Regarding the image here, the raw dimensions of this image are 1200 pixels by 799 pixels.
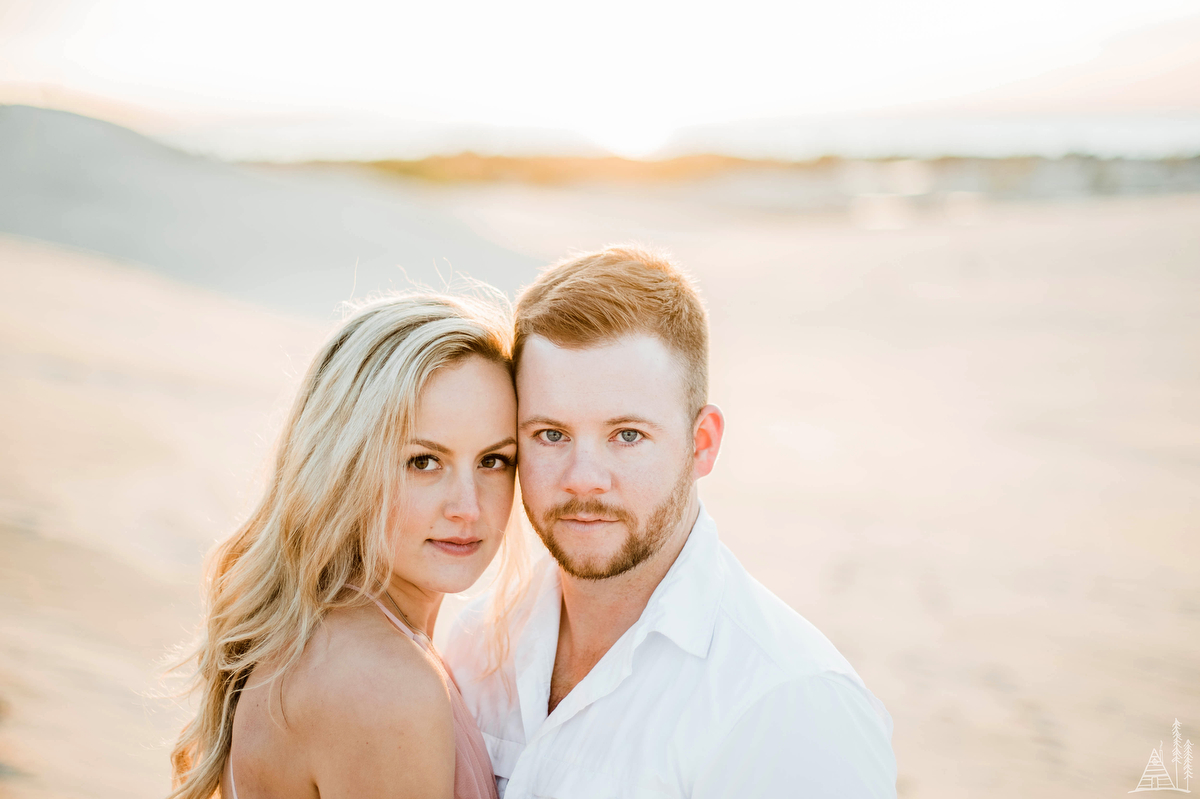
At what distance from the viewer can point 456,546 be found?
122 inches

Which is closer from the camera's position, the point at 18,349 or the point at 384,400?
the point at 384,400

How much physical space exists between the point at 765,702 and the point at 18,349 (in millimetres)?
13025

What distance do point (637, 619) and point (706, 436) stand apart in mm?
733

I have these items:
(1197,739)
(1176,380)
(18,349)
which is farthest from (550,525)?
(1176,380)

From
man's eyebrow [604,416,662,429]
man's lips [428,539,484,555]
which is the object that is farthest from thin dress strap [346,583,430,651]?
man's eyebrow [604,416,662,429]

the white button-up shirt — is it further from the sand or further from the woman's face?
the sand

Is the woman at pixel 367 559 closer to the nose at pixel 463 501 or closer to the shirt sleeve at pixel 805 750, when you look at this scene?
the nose at pixel 463 501

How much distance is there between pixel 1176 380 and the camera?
16.6 m

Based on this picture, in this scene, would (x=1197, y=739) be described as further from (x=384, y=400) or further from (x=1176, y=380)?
(x=1176, y=380)

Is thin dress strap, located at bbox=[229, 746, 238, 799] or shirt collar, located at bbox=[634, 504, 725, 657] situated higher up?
shirt collar, located at bbox=[634, 504, 725, 657]

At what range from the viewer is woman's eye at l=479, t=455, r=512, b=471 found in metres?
3.19

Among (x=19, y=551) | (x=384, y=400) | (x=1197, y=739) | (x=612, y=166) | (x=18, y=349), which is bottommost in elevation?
(x=1197, y=739)

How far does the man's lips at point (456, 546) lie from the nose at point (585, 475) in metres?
0.42

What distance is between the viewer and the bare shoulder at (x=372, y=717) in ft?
8.38
